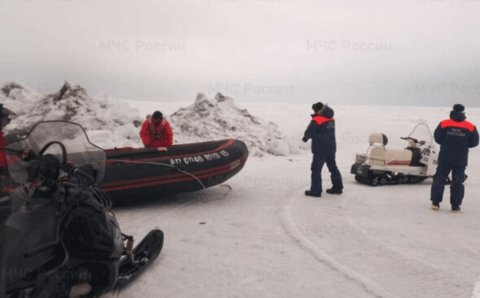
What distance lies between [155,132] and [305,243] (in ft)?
12.8

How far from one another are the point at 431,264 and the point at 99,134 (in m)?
10.1

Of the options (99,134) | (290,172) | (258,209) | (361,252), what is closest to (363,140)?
(290,172)

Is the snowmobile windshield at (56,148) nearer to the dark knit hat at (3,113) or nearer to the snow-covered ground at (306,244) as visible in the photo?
the snow-covered ground at (306,244)

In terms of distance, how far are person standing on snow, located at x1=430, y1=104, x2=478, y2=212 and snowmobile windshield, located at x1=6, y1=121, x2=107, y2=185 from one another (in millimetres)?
5073

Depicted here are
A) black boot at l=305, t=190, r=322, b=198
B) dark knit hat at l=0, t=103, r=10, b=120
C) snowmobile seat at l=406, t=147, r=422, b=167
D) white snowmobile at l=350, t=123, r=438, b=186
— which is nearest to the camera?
dark knit hat at l=0, t=103, r=10, b=120

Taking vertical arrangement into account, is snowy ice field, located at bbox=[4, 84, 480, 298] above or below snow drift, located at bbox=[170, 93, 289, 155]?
below

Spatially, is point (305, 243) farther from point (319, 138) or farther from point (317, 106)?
point (317, 106)

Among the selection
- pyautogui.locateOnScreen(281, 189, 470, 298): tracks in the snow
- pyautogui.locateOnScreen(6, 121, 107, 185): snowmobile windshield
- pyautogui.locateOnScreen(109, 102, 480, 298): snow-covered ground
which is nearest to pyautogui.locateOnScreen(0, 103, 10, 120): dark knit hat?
pyautogui.locateOnScreen(109, 102, 480, 298): snow-covered ground

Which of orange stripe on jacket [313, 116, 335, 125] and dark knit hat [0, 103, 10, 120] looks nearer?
dark knit hat [0, 103, 10, 120]

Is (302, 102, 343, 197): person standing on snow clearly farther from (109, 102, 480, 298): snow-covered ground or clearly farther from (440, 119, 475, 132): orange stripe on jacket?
(440, 119, 475, 132): orange stripe on jacket

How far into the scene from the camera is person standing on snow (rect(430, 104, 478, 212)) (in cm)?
596

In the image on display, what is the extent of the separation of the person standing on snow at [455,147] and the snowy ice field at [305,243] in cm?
34

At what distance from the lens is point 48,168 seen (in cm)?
238

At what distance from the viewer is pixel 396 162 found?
333 inches
